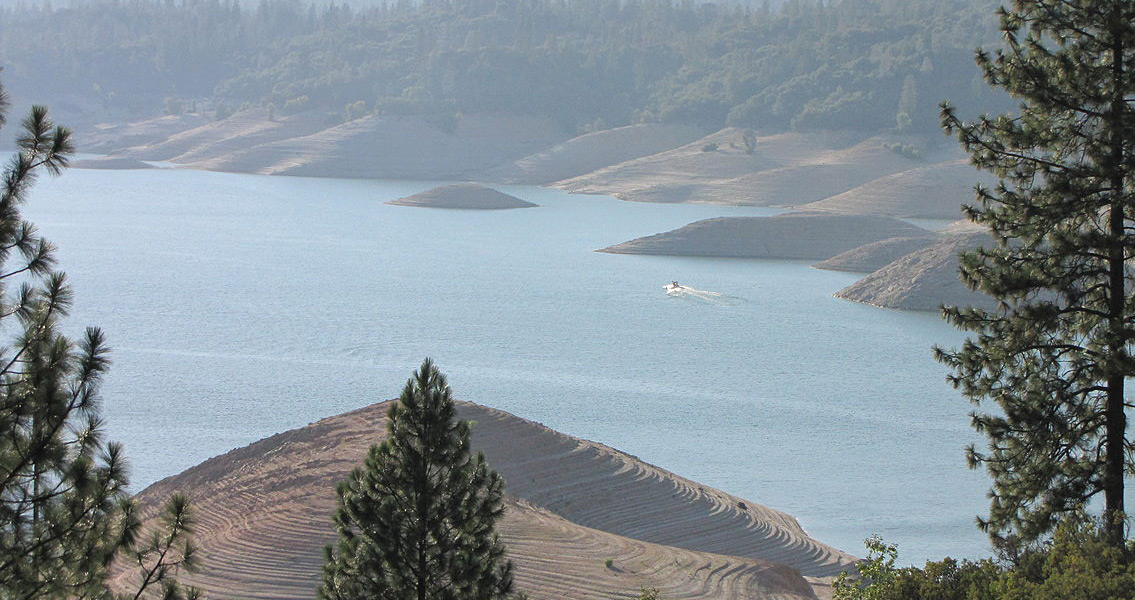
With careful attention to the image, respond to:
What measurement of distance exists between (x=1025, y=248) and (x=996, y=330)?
0.72 metres

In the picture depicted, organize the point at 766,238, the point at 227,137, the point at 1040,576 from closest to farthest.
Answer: the point at 1040,576 → the point at 766,238 → the point at 227,137

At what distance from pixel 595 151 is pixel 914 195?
116 ft

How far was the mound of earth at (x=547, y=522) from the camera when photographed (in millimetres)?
15552

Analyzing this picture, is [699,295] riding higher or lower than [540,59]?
lower

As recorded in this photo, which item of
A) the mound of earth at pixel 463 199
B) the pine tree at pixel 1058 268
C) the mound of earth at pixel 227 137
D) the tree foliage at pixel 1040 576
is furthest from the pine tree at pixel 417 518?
the mound of earth at pixel 227 137

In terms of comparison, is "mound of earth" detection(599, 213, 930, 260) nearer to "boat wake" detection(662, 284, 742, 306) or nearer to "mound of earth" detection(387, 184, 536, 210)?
"boat wake" detection(662, 284, 742, 306)

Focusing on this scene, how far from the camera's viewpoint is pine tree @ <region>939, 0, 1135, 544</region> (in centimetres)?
1034

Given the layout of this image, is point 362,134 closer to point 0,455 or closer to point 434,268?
point 434,268

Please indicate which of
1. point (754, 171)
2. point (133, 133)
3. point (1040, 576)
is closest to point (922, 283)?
point (1040, 576)

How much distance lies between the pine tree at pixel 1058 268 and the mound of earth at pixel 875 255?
1873 inches

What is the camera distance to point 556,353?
36.2m

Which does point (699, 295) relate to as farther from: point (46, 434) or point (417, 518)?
point (46, 434)

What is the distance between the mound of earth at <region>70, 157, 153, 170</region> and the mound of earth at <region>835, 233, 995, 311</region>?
7345cm

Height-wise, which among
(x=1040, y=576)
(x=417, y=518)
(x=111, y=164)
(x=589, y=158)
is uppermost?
(x=589, y=158)
